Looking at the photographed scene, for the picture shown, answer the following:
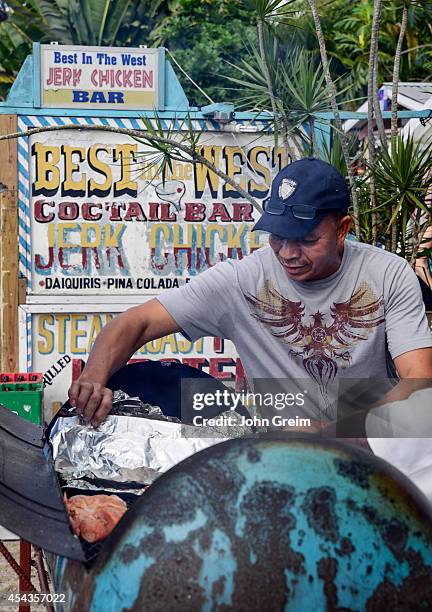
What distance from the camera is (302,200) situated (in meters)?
2.88

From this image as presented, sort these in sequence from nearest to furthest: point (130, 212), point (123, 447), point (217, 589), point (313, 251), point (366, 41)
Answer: point (217, 589)
point (123, 447)
point (313, 251)
point (130, 212)
point (366, 41)

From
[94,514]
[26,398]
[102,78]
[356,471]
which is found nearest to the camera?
[356,471]

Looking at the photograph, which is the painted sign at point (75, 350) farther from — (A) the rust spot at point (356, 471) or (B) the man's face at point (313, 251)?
(A) the rust spot at point (356, 471)

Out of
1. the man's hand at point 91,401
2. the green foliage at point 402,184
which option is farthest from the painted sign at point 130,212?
the man's hand at point 91,401

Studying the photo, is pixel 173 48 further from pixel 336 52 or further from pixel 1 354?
pixel 1 354

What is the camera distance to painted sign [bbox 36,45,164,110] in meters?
5.92

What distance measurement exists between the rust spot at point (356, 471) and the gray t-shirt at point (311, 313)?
1137mm

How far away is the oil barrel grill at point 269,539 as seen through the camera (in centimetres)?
162

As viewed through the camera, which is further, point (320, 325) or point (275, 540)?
point (320, 325)

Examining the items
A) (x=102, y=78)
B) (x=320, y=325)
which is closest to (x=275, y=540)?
(x=320, y=325)

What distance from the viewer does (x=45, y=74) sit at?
234 inches

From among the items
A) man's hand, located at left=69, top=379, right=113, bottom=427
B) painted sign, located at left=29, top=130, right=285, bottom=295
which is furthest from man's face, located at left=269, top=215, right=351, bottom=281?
painted sign, located at left=29, top=130, right=285, bottom=295

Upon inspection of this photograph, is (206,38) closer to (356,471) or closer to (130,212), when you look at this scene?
(130,212)

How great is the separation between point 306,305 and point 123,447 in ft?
2.91
